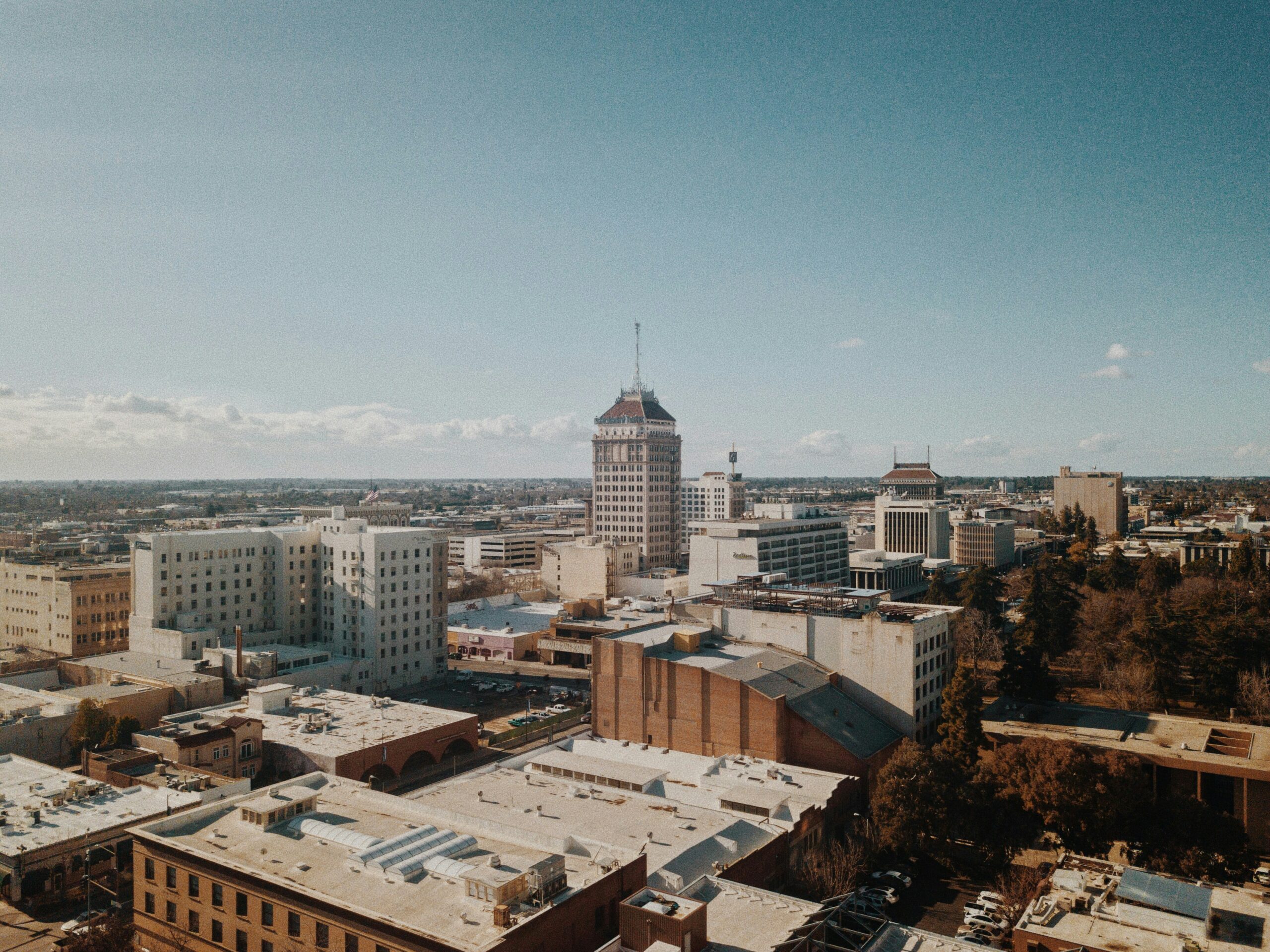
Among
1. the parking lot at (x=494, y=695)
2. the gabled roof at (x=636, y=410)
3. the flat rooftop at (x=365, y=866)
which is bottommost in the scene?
the parking lot at (x=494, y=695)

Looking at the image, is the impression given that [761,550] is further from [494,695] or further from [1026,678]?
[1026,678]

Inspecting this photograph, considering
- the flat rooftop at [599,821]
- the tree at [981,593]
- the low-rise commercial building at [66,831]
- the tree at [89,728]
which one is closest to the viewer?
the flat rooftop at [599,821]

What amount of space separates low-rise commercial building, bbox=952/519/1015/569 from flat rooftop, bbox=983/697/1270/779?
346 feet

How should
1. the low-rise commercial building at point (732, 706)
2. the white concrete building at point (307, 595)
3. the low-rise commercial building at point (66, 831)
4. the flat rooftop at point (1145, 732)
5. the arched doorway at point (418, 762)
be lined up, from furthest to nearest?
the white concrete building at point (307, 595), the arched doorway at point (418, 762), the low-rise commercial building at point (732, 706), the flat rooftop at point (1145, 732), the low-rise commercial building at point (66, 831)

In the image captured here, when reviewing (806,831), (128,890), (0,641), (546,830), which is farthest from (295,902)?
(0,641)

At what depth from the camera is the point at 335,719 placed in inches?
2397

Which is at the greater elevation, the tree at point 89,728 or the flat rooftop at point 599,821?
the tree at point 89,728

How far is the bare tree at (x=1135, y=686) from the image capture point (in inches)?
2753

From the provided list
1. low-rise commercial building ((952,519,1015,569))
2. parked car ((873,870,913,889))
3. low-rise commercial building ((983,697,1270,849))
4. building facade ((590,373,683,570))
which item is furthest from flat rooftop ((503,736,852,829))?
low-rise commercial building ((952,519,1015,569))

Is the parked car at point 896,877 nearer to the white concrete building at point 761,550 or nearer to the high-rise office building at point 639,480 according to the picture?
the white concrete building at point 761,550

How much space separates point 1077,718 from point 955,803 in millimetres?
25212

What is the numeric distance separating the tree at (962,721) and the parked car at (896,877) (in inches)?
326

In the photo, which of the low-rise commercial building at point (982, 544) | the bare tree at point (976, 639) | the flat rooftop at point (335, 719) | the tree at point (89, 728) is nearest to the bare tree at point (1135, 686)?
the bare tree at point (976, 639)

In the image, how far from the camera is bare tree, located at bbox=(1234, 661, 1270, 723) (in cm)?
6475
